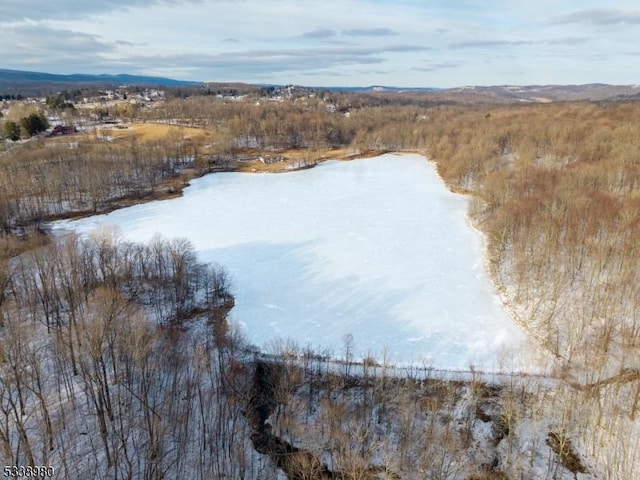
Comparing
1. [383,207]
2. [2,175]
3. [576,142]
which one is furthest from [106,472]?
[576,142]

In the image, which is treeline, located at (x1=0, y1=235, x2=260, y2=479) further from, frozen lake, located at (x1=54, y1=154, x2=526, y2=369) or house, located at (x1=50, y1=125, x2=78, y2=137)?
house, located at (x1=50, y1=125, x2=78, y2=137)

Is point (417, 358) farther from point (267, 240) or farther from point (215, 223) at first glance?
point (215, 223)

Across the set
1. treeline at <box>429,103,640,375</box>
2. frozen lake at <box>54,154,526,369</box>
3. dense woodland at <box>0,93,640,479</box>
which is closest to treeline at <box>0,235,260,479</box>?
dense woodland at <box>0,93,640,479</box>

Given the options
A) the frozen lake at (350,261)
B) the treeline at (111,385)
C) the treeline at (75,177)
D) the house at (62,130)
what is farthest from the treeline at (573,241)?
the house at (62,130)

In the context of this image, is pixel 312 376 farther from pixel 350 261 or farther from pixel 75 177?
pixel 75 177

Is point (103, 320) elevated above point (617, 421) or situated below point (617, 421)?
above

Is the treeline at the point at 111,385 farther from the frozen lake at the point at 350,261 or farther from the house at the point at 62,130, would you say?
the house at the point at 62,130
